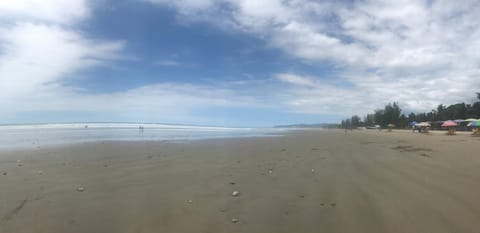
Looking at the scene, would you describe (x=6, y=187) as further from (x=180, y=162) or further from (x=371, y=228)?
(x=371, y=228)

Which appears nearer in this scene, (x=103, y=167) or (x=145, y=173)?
(x=145, y=173)

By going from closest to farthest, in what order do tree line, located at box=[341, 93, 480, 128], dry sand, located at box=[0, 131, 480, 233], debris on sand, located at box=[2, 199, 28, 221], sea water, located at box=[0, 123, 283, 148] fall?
dry sand, located at box=[0, 131, 480, 233] < debris on sand, located at box=[2, 199, 28, 221] < sea water, located at box=[0, 123, 283, 148] < tree line, located at box=[341, 93, 480, 128]

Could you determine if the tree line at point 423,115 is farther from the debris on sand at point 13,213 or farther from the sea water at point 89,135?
the debris on sand at point 13,213

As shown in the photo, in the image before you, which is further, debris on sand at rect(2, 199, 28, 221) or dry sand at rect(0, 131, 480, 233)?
debris on sand at rect(2, 199, 28, 221)

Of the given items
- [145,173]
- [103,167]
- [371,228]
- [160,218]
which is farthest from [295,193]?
[103,167]

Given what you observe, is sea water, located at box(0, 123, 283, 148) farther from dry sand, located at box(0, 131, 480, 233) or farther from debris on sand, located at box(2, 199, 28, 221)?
debris on sand, located at box(2, 199, 28, 221)

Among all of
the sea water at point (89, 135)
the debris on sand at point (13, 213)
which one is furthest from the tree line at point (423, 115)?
the debris on sand at point (13, 213)

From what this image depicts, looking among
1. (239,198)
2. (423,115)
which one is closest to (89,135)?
(239,198)

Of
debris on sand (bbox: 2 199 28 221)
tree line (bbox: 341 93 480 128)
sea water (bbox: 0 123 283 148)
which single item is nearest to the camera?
debris on sand (bbox: 2 199 28 221)

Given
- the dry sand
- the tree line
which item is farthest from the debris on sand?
the tree line

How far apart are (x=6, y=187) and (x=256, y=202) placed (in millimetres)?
5281

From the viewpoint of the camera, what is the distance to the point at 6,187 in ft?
21.9

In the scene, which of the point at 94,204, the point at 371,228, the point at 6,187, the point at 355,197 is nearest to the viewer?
the point at 371,228

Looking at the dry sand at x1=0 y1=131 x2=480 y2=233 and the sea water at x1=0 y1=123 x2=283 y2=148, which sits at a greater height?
the sea water at x1=0 y1=123 x2=283 y2=148
